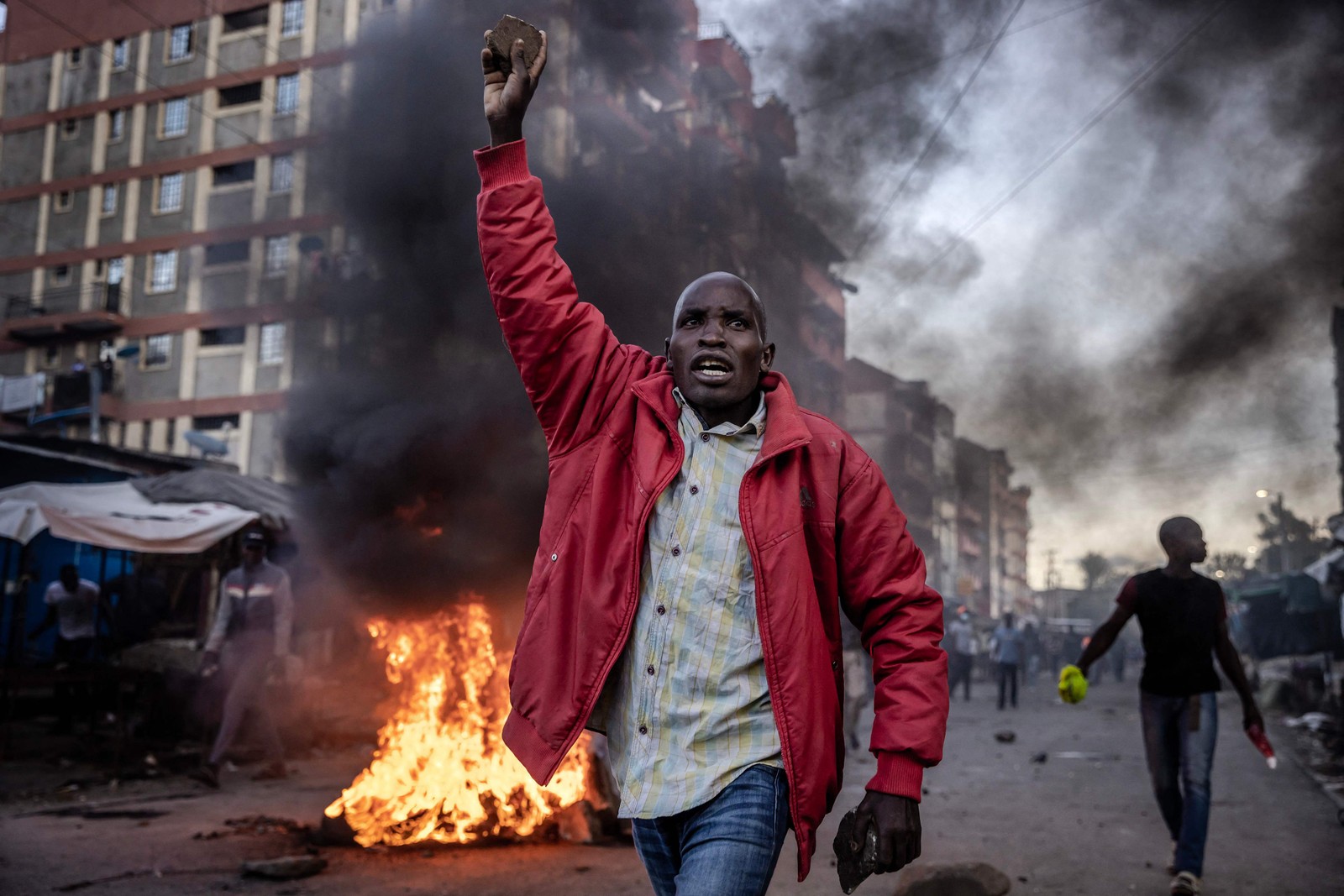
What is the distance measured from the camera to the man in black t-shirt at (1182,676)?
4.62 m

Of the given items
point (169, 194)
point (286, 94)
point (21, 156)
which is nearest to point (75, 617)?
point (286, 94)

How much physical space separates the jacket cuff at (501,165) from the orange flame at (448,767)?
Result: 340 cm

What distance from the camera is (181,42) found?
85.9ft

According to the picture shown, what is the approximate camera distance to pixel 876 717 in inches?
73.8

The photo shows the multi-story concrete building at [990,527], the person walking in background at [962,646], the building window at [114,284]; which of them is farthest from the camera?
the multi-story concrete building at [990,527]

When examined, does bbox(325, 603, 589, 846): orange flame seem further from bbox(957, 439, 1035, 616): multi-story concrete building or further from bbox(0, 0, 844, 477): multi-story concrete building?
bbox(957, 439, 1035, 616): multi-story concrete building

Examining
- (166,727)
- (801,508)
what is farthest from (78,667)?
(801,508)

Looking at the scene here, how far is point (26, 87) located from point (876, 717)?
3401cm

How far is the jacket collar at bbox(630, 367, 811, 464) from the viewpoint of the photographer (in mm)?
1981

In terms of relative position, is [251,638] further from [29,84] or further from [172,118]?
[29,84]

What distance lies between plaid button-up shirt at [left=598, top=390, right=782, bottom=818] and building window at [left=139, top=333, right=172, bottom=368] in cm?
2870

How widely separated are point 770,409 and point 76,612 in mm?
10265

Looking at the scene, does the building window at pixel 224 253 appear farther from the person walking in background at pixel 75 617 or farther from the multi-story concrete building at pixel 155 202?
the person walking in background at pixel 75 617

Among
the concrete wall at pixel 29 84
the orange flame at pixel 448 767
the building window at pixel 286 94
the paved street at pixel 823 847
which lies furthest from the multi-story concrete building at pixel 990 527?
the orange flame at pixel 448 767
